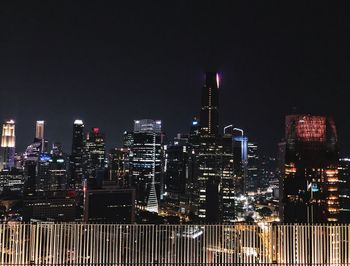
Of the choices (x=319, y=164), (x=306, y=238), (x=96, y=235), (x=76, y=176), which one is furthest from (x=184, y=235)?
(x=76, y=176)

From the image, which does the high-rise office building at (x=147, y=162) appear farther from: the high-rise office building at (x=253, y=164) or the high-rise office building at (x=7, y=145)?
the high-rise office building at (x=7, y=145)

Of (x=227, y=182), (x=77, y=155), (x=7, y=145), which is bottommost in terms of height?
(x=227, y=182)

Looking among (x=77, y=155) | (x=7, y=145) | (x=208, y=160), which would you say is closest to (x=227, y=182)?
(x=208, y=160)

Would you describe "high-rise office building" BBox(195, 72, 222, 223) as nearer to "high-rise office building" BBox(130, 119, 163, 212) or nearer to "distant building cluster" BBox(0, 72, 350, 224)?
"distant building cluster" BBox(0, 72, 350, 224)

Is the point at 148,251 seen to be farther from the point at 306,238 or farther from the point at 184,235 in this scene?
the point at 306,238

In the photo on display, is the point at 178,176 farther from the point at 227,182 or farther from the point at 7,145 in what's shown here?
the point at 7,145

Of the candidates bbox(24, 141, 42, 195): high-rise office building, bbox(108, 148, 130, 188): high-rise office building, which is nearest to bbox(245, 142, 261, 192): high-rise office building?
bbox(108, 148, 130, 188): high-rise office building
